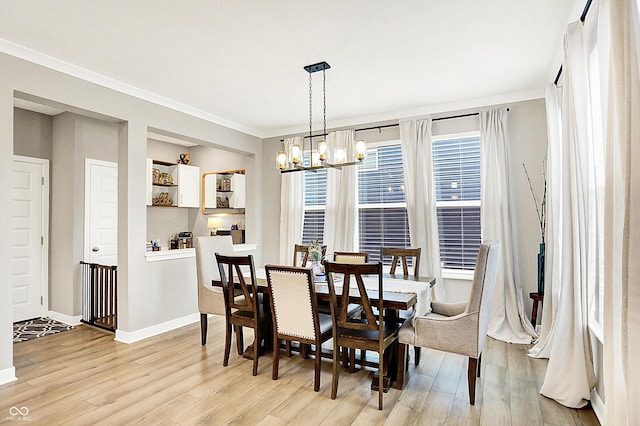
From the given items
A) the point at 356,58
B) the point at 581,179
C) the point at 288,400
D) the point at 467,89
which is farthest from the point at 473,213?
the point at 288,400

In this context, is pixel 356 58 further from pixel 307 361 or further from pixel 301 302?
pixel 307 361

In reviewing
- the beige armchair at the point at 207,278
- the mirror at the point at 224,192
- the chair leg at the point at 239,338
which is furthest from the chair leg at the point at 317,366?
the mirror at the point at 224,192

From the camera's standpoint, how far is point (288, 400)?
265cm

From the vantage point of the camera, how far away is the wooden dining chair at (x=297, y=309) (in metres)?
2.70

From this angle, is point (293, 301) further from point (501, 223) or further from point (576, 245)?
point (501, 223)

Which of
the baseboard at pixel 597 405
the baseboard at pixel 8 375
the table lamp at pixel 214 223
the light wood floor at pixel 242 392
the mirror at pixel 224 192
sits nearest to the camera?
the baseboard at pixel 597 405

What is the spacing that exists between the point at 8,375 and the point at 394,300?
10.6 feet

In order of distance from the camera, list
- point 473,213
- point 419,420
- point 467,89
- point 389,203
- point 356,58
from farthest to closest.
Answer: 1. point 389,203
2. point 473,213
3. point 467,89
4. point 356,58
5. point 419,420

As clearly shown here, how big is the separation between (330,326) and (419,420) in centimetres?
89

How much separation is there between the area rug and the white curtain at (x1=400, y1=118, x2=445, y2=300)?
4574 mm

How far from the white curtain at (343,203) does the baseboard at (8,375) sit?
3614 mm

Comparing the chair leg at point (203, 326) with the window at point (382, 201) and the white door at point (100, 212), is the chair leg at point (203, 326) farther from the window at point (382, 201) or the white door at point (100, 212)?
the window at point (382, 201)

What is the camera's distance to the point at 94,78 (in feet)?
11.9

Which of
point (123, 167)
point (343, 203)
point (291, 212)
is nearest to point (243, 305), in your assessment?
point (123, 167)
